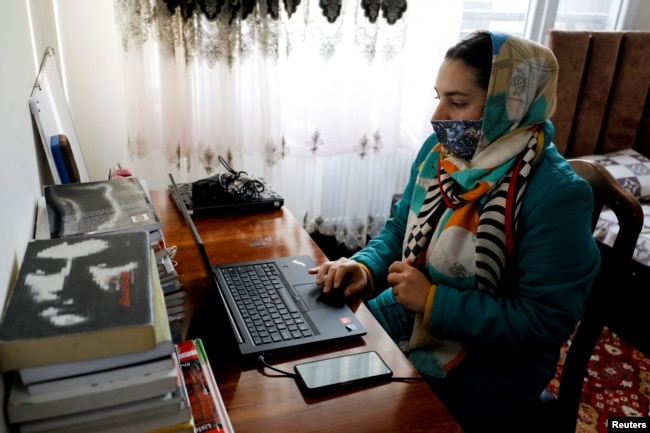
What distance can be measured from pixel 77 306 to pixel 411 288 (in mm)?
667

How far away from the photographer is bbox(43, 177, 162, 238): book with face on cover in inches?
33.3

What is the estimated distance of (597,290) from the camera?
1060 mm

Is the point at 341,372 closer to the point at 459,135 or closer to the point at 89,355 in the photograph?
the point at 89,355

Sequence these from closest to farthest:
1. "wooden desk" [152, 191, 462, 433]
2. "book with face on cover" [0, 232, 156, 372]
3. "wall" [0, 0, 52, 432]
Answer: "book with face on cover" [0, 232, 156, 372], "wall" [0, 0, 52, 432], "wooden desk" [152, 191, 462, 433]

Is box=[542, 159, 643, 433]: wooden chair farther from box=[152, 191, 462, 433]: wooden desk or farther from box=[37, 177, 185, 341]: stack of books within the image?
box=[37, 177, 185, 341]: stack of books

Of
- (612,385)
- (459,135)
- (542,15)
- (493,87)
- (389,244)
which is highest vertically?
(542,15)

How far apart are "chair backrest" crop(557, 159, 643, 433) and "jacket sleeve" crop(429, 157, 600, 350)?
77 millimetres

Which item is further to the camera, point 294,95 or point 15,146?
point 294,95

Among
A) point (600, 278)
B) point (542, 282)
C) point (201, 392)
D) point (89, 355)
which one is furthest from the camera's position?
point (600, 278)

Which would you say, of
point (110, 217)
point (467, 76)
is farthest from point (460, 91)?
point (110, 217)


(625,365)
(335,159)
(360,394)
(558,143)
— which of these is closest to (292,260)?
(360,394)

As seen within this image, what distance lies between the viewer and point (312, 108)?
89.8 inches

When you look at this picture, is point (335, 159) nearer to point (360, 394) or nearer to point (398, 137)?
point (398, 137)

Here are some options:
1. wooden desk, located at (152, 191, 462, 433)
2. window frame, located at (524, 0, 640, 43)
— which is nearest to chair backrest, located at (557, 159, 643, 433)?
wooden desk, located at (152, 191, 462, 433)
